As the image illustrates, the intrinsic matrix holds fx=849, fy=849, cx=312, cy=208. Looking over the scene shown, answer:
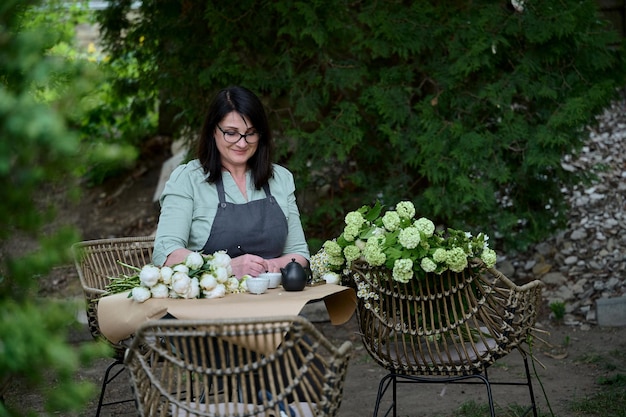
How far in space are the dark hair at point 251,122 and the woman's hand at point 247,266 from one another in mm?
420

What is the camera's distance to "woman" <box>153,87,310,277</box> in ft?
12.0

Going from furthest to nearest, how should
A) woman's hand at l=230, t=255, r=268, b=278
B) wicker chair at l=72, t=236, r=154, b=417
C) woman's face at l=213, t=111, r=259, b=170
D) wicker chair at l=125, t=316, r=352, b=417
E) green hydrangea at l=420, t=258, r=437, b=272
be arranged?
wicker chair at l=72, t=236, r=154, b=417 < woman's face at l=213, t=111, r=259, b=170 < woman's hand at l=230, t=255, r=268, b=278 < green hydrangea at l=420, t=258, r=437, b=272 < wicker chair at l=125, t=316, r=352, b=417

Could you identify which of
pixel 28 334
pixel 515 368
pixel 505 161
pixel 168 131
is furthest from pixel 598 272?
pixel 28 334

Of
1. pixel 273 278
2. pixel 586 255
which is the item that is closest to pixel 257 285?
pixel 273 278

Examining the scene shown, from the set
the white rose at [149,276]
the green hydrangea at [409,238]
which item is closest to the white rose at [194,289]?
the white rose at [149,276]

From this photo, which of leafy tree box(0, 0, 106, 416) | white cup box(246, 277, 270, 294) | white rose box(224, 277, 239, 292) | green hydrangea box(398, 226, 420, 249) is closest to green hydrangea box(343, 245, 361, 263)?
green hydrangea box(398, 226, 420, 249)

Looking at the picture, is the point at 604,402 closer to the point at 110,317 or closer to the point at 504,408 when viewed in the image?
the point at 504,408

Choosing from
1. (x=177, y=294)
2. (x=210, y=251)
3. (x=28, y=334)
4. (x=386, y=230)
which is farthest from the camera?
(x=210, y=251)

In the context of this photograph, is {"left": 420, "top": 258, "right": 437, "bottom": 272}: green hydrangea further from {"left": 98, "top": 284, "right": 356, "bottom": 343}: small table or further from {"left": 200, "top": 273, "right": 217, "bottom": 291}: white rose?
{"left": 200, "top": 273, "right": 217, "bottom": 291}: white rose

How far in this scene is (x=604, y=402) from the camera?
442cm

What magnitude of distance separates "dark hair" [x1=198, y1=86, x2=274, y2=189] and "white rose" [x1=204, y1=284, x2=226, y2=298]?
2.71 ft

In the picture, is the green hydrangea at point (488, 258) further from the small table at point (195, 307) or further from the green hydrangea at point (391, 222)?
the small table at point (195, 307)

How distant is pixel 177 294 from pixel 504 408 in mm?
2207

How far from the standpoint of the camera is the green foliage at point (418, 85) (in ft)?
18.7
